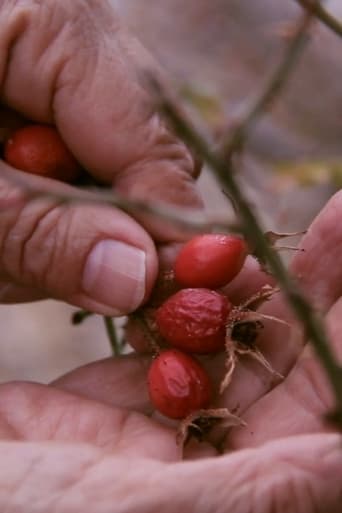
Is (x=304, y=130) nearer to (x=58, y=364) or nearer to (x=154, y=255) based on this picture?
(x=58, y=364)

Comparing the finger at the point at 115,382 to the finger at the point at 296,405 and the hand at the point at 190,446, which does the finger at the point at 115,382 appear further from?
the finger at the point at 296,405

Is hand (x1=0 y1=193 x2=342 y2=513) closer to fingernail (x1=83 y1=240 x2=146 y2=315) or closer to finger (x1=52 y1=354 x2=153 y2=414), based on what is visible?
finger (x1=52 y1=354 x2=153 y2=414)

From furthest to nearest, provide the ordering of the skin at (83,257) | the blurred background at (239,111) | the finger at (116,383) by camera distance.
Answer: the blurred background at (239,111) < the finger at (116,383) < the skin at (83,257)

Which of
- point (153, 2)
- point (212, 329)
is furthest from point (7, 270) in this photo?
point (153, 2)

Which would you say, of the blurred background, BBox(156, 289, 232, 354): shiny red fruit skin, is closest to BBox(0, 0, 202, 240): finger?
BBox(156, 289, 232, 354): shiny red fruit skin

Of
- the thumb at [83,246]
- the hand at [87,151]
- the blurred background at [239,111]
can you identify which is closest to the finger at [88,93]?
the hand at [87,151]
